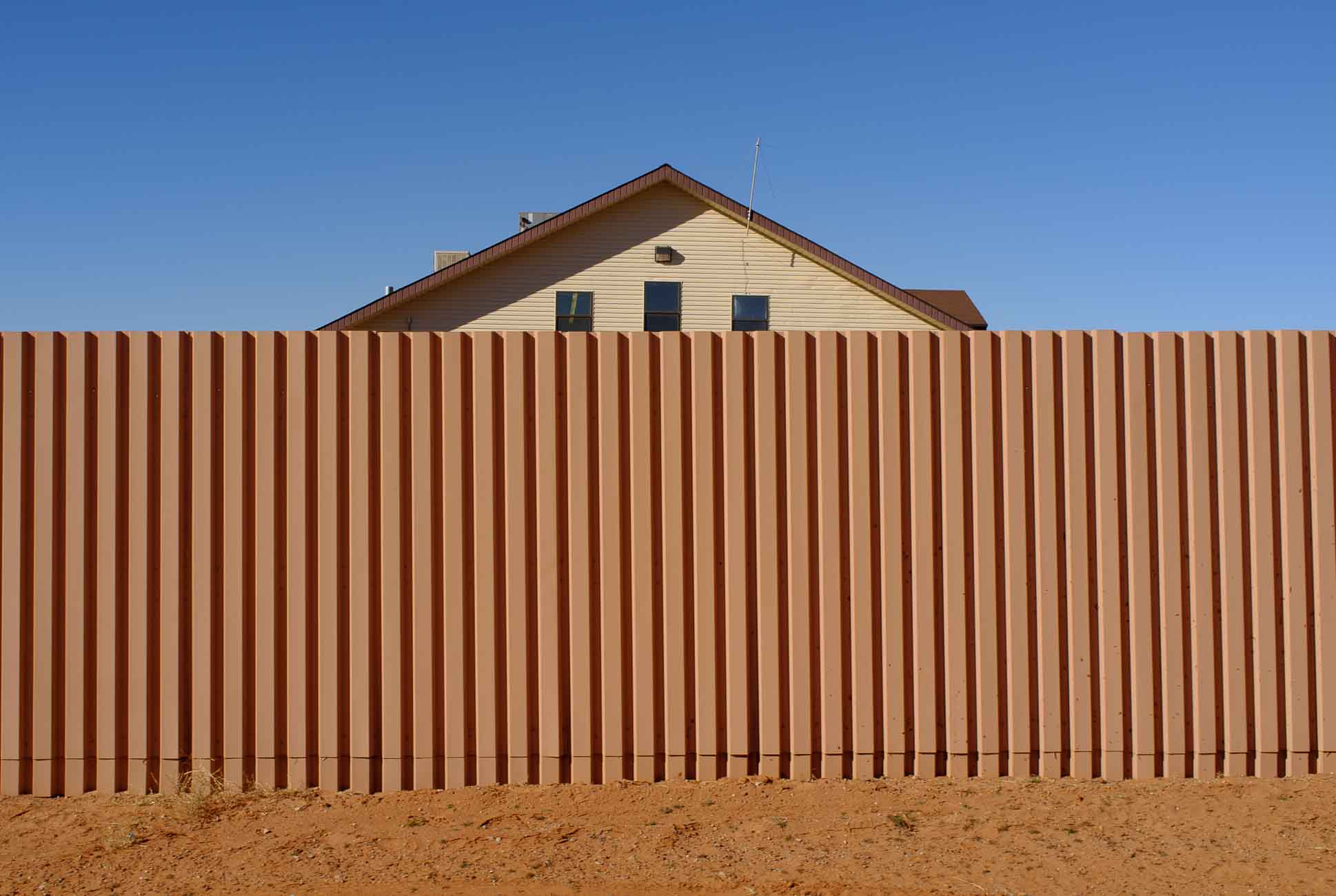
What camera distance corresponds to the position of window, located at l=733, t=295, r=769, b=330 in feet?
68.0

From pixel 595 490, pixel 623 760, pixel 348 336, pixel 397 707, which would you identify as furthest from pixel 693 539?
pixel 348 336

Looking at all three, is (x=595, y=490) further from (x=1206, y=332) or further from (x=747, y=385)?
Result: (x=1206, y=332)

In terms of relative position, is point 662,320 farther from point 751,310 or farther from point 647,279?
point 751,310

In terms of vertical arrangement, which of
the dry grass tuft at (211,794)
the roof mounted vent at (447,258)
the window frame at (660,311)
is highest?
the roof mounted vent at (447,258)

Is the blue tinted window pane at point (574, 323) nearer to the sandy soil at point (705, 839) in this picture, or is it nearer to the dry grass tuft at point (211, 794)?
the dry grass tuft at point (211, 794)

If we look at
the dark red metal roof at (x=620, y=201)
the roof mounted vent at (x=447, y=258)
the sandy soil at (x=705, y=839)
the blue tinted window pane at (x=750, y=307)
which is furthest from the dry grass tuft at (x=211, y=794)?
the roof mounted vent at (x=447, y=258)

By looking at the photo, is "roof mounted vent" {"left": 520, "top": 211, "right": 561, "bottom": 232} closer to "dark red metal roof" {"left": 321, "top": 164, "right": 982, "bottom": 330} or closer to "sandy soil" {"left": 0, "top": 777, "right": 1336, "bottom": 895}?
"dark red metal roof" {"left": 321, "top": 164, "right": 982, "bottom": 330}

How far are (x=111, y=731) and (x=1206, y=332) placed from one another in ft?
19.0

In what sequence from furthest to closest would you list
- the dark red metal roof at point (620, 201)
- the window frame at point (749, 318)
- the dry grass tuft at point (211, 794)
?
the window frame at point (749, 318) < the dark red metal roof at point (620, 201) < the dry grass tuft at point (211, 794)

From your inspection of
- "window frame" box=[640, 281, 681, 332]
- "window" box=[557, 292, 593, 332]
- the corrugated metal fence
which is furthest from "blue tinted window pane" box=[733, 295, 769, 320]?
the corrugated metal fence

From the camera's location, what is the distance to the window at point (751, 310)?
20734mm

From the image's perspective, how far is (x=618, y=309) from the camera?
20.5 meters

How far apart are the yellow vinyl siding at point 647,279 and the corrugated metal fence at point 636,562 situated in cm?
1520

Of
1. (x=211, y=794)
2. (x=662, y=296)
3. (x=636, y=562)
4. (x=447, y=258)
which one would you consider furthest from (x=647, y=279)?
(x=211, y=794)
